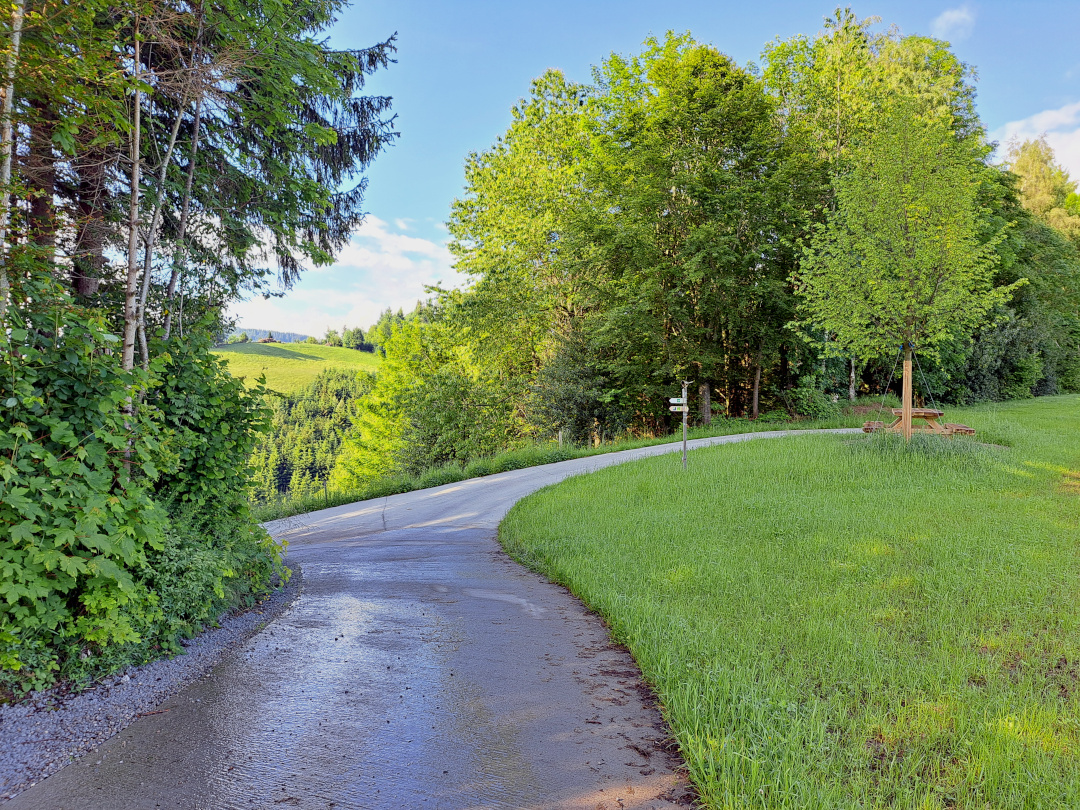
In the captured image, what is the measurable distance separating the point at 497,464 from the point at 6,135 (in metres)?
14.2

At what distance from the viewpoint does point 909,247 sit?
11.9 meters

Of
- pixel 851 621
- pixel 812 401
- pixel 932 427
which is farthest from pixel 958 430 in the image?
pixel 851 621

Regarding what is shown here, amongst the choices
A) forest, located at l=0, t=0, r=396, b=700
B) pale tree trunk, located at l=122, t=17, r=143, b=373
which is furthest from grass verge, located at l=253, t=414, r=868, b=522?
pale tree trunk, located at l=122, t=17, r=143, b=373

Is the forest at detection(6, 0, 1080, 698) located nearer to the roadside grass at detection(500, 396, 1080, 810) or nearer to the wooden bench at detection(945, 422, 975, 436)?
the wooden bench at detection(945, 422, 975, 436)

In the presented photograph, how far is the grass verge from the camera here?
46.0 ft

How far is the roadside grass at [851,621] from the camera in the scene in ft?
8.50

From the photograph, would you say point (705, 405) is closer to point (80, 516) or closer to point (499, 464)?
point (499, 464)

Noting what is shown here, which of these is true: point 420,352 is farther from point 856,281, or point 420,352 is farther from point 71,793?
point 71,793

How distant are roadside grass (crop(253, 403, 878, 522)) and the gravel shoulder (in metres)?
7.75

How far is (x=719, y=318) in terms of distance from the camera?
71.6ft

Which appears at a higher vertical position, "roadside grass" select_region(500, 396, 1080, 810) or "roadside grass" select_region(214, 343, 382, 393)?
"roadside grass" select_region(214, 343, 382, 393)

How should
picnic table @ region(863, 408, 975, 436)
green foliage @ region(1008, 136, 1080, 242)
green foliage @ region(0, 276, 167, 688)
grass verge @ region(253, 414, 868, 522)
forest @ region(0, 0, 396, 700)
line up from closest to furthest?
green foliage @ region(0, 276, 167, 688) → forest @ region(0, 0, 396, 700) → picnic table @ region(863, 408, 975, 436) → grass verge @ region(253, 414, 868, 522) → green foliage @ region(1008, 136, 1080, 242)

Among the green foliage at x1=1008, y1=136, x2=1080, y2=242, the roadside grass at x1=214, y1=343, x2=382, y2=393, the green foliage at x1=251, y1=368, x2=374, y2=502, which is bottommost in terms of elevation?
the green foliage at x1=251, y1=368, x2=374, y2=502

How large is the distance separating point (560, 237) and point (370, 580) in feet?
63.5
